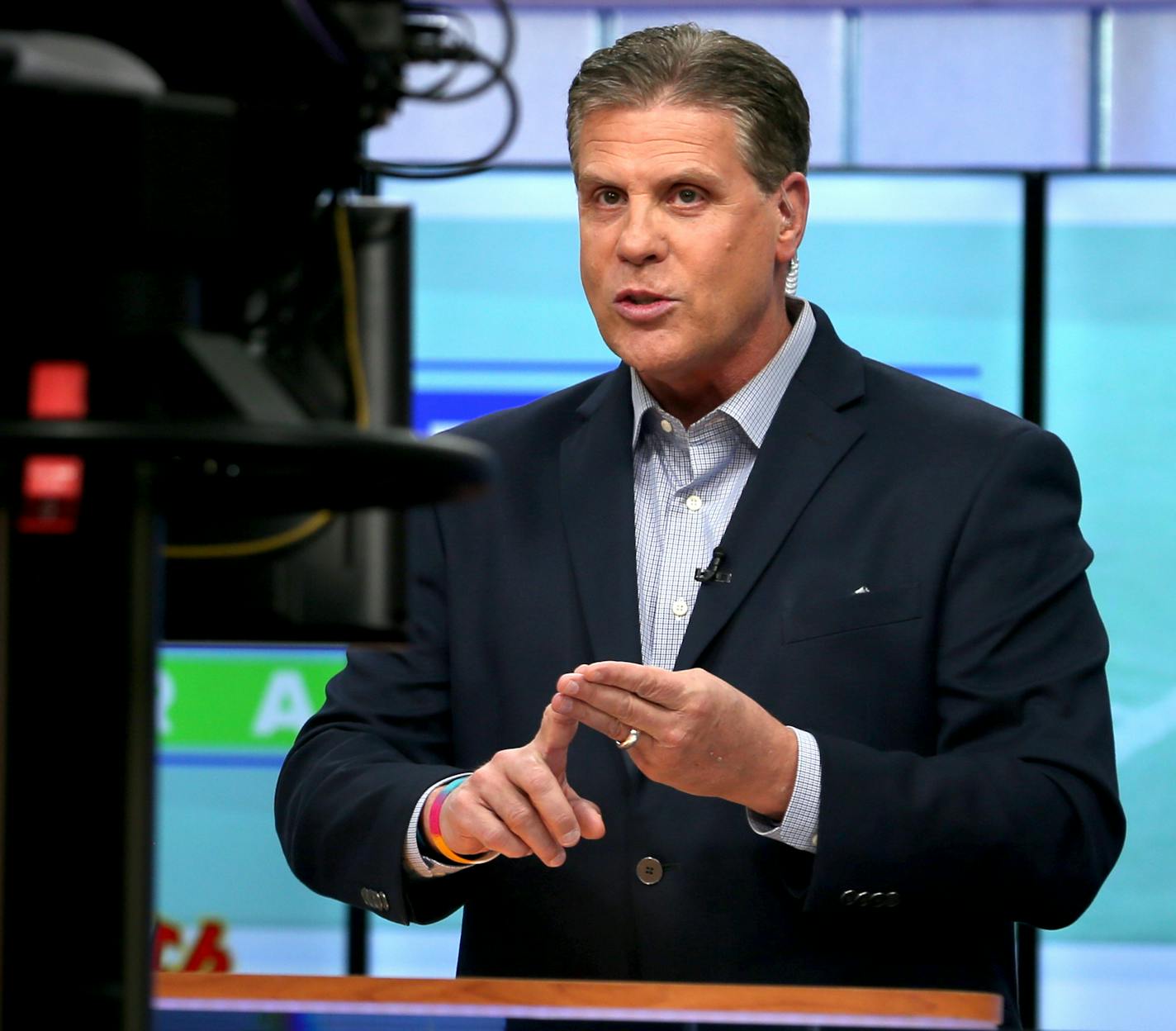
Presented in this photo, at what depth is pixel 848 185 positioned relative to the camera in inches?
172

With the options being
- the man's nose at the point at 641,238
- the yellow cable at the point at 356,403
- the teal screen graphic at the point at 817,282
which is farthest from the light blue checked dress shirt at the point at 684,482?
the teal screen graphic at the point at 817,282

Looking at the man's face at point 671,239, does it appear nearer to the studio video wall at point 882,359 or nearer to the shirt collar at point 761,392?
the shirt collar at point 761,392

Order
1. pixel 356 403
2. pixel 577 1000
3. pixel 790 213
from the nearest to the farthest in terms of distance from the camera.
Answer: pixel 356 403 → pixel 577 1000 → pixel 790 213

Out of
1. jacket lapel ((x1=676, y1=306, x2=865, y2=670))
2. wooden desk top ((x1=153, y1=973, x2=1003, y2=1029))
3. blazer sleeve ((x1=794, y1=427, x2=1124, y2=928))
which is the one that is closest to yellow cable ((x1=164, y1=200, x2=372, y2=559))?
wooden desk top ((x1=153, y1=973, x2=1003, y2=1029))

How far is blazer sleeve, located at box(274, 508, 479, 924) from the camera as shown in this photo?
6.15 feet

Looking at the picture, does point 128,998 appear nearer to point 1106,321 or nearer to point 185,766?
point 185,766

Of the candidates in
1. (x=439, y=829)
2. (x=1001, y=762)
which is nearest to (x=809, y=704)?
(x=1001, y=762)

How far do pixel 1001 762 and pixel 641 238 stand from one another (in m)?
0.75

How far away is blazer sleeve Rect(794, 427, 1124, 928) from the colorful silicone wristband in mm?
376

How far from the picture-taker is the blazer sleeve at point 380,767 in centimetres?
188

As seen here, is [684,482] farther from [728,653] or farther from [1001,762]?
[1001,762]

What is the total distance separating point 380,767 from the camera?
6.38 feet

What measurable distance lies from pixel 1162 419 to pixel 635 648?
2.80 m

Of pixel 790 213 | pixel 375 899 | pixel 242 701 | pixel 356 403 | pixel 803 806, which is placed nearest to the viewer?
pixel 356 403
